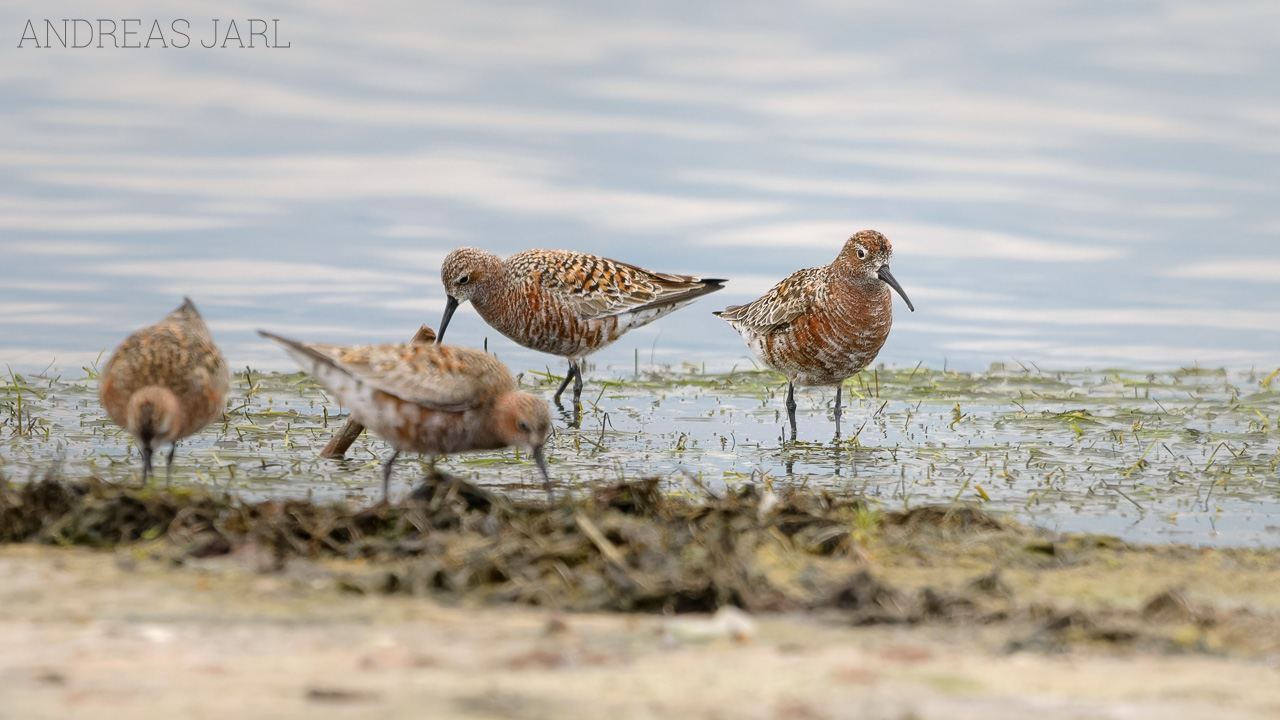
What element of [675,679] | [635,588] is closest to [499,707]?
[675,679]

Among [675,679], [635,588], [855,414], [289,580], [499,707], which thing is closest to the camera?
[499,707]

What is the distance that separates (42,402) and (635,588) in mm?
9818

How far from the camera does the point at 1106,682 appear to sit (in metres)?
4.85

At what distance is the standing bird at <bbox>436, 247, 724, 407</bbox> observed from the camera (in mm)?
15336

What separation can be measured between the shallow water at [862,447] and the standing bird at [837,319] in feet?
1.99

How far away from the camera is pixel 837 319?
1359cm

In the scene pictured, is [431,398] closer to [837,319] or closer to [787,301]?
[837,319]

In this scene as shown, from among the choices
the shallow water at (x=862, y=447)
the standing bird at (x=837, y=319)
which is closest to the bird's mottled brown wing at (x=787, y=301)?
the standing bird at (x=837, y=319)

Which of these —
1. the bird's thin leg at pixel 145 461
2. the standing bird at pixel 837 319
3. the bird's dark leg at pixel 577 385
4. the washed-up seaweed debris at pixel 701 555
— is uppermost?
the standing bird at pixel 837 319

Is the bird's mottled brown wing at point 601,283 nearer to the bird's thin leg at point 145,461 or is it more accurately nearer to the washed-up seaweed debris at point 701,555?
the bird's thin leg at point 145,461

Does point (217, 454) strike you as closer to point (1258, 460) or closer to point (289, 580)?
point (289, 580)

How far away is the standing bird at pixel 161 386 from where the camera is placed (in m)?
8.54

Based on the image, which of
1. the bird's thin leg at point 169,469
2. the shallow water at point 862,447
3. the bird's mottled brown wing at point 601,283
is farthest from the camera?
the bird's mottled brown wing at point 601,283

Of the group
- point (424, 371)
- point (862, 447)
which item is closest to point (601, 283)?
point (862, 447)
